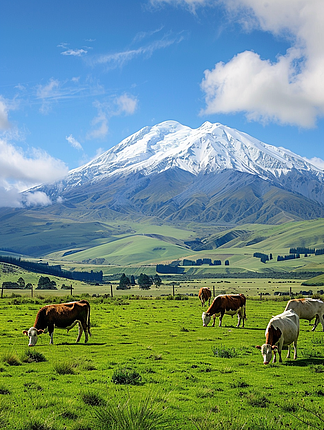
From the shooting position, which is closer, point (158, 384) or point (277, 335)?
point (158, 384)

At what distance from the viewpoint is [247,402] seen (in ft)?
33.9

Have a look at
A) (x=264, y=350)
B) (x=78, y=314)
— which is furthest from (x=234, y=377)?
(x=78, y=314)

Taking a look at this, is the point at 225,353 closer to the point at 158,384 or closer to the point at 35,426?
the point at 158,384

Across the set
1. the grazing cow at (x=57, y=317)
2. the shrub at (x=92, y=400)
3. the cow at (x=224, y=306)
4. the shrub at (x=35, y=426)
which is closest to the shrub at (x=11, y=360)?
the grazing cow at (x=57, y=317)

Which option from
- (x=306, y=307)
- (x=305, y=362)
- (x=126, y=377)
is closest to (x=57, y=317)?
(x=126, y=377)

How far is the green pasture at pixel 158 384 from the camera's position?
8.41m

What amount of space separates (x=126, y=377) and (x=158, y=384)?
3.02 feet

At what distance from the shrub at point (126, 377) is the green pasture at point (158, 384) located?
0.09 ft

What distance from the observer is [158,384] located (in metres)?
11.8

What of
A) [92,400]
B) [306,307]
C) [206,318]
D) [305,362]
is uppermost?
[306,307]

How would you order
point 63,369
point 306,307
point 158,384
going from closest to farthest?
point 158,384 < point 63,369 < point 306,307

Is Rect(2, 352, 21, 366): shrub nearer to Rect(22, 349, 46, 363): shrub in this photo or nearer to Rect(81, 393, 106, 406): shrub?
Rect(22, 349, 46, 363): shrub

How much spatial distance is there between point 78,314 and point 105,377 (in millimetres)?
7492

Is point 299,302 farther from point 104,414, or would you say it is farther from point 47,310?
point 104,414
